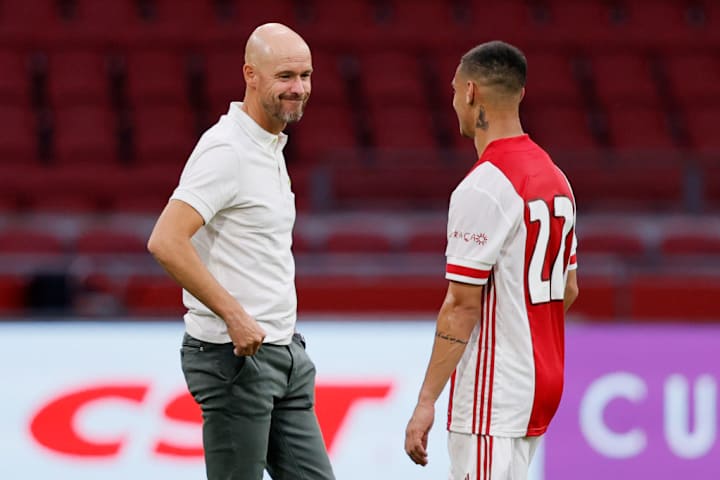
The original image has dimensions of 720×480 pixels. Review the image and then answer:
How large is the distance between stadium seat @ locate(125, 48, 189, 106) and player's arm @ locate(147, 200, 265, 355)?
6922 mm

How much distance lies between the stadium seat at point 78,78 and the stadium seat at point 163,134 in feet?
1.33

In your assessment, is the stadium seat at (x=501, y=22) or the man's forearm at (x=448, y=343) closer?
the man's forearm at (x=448, y=343)

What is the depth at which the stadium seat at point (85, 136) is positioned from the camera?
931 centimetres

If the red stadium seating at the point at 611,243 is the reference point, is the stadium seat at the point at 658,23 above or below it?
above

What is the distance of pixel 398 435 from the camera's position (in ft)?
17.5

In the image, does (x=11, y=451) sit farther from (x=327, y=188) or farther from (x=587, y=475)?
(x=327, y=188)

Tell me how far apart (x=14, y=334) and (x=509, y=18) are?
706cm

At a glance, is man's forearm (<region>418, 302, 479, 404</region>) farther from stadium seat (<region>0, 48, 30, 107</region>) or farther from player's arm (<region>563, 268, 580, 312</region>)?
stadium seat (<region>0, 48, 30, 107</region>)

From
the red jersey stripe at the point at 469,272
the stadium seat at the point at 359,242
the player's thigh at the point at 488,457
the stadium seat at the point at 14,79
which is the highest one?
the stadium seat at the point at 14,79

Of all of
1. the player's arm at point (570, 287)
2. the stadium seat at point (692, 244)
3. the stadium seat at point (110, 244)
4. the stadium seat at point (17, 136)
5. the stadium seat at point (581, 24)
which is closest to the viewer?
the player's arm at point (570, 287)

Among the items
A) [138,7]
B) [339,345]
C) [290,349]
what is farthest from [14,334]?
[138,7]

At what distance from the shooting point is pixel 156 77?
33.1 feet

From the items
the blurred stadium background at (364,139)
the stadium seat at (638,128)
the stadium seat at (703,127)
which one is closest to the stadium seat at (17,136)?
the blurred stadium background at (364,139)

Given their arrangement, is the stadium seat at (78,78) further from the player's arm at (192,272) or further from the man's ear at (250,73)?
the player's arm at (192,272)
